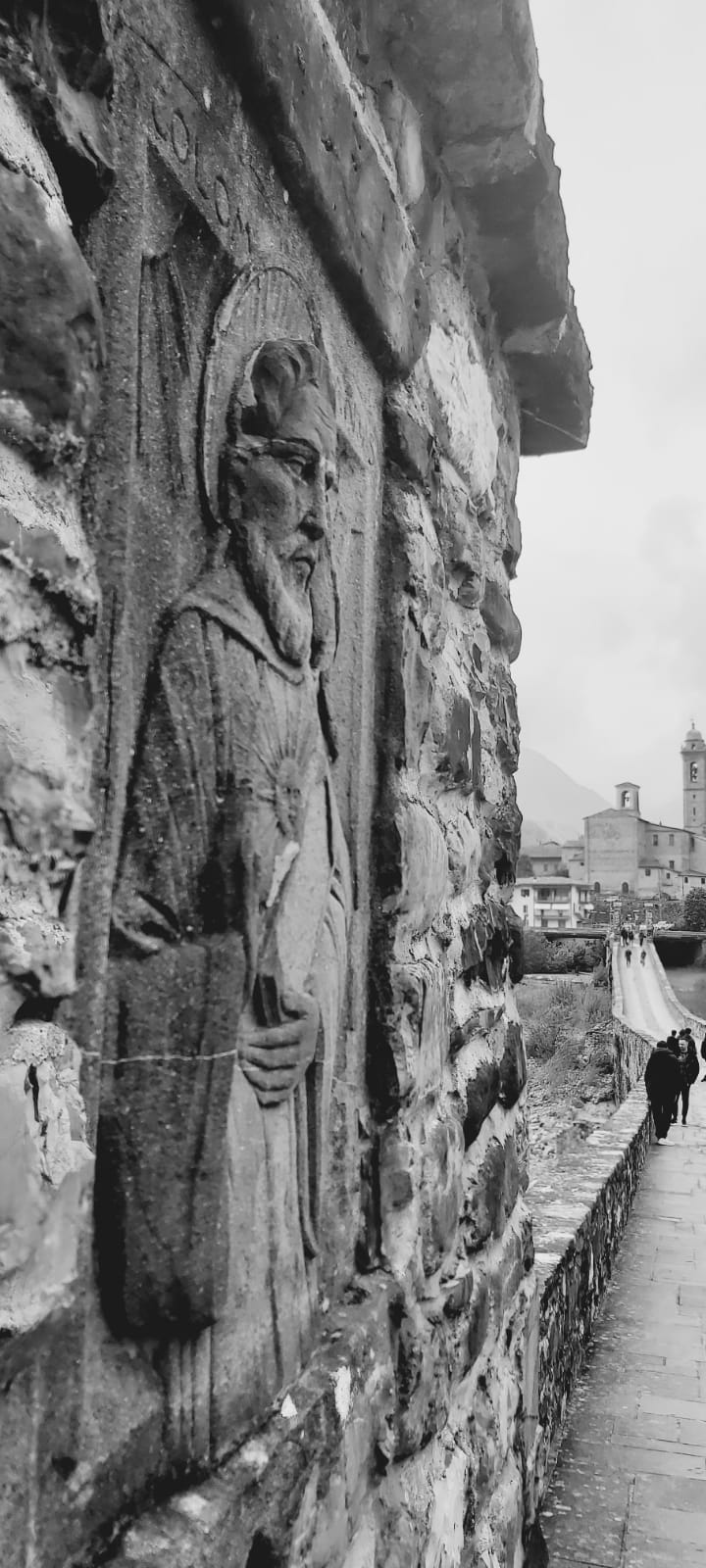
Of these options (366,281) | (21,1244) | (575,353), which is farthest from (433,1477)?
(575,353)

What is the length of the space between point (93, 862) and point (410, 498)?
1.03m

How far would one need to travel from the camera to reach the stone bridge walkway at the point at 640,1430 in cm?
272

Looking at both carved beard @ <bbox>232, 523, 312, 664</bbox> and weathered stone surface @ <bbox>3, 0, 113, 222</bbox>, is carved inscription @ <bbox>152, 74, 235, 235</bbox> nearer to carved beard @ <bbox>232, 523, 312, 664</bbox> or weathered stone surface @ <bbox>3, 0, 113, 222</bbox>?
weathered stone surface @ <bbox>3, 0, 113, 222</bbox>

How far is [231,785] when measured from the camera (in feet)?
3.69

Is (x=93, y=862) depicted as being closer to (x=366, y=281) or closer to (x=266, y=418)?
(x=266, y=418)

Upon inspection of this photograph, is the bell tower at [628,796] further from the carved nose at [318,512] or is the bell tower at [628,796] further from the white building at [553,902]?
the carved nose at [318,512]

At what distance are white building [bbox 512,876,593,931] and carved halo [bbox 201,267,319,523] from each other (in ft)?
174

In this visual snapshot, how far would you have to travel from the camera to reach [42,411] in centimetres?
86

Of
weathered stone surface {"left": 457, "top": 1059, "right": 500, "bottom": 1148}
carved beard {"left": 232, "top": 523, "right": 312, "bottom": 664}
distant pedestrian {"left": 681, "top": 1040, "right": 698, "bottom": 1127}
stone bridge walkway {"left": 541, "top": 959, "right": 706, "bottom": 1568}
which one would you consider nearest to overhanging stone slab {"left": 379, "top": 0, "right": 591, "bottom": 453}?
carved beard {"left": 232, "top": 523, "right": 312, "bottom": 664}

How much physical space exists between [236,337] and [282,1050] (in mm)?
806

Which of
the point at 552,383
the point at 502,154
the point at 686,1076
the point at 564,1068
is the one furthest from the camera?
the point at 564,1068

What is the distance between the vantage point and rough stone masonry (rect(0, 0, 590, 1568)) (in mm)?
875

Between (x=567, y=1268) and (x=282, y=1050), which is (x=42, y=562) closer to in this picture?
(x=282, y=1050)

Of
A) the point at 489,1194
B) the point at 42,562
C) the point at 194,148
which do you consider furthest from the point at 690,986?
the point at 42,562
